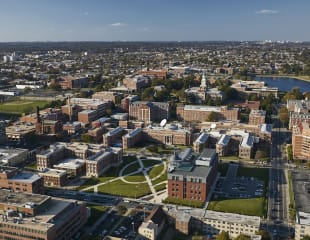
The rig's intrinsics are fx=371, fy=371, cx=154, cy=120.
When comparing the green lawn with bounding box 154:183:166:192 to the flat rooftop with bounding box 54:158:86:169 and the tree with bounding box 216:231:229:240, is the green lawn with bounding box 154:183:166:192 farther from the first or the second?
the tree with bounding box 216:231:229:240

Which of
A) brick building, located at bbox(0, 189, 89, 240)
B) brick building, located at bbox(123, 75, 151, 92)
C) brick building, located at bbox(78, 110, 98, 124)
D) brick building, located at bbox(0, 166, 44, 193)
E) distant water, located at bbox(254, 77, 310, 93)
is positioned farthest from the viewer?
distant water, located at bbox(254, 77, 310, 93)

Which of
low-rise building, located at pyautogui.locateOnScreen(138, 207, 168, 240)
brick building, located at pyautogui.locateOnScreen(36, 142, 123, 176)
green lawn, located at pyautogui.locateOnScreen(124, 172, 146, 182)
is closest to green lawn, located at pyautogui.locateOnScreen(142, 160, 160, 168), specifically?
brick building, located at pyautogui.locateOnScreen(36, 142, 123, 176)

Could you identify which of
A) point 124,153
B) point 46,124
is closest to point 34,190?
point 124,153

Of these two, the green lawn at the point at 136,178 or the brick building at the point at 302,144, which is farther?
the brick building at the point at 302,144

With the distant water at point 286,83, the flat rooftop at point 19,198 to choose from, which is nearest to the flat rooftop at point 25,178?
the flat rooftop at point 19,198

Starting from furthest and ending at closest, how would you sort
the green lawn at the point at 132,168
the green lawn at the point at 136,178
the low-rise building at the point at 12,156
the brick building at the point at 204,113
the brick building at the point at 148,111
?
the brick building at the point at 148,111
the brick building at the point at 204,113
the low-rise building at the point at 12,156
the green lawn at the point at 132,168
the green lawn at the point at 136,178

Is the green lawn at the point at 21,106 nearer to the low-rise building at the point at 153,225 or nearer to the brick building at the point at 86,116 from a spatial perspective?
the brick building at the point at 86,116
